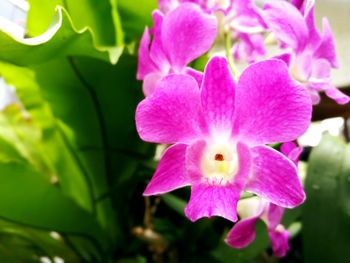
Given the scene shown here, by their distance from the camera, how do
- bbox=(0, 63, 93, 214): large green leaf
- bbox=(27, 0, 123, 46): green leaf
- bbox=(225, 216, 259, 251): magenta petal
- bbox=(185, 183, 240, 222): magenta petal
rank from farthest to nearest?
bbox=(0, 63, 93, 214): large green leaf → bbox=(27, 0, 123, 46): green leaf → bbox=(225, 216, 259, 251): magenta petal → bbox=(185, 183, 240, 222): magenta petal

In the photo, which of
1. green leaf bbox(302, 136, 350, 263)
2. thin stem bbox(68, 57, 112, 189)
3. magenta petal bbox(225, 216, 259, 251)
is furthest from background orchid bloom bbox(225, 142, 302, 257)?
thin stem bbox(68, 57, 112, 189)

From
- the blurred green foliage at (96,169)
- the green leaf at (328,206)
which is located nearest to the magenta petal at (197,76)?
the blurred green foliage at (96,169)

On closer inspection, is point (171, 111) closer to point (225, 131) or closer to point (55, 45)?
point (225, 131)

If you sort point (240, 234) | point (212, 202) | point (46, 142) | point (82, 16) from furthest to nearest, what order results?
point (46, 142), point (82, 16), point (240, 234), point (212, 202)

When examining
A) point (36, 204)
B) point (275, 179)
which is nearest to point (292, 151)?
point (275, 179)

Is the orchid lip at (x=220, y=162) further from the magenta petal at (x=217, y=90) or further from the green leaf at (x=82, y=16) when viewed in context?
the green leaf at (x=82, y=16)

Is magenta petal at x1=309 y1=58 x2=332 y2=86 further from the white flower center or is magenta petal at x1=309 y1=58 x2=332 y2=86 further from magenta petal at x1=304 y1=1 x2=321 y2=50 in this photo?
the white flower center

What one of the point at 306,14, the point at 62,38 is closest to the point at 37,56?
the point at 62,38

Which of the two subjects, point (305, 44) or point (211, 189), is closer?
point (211, 189)
